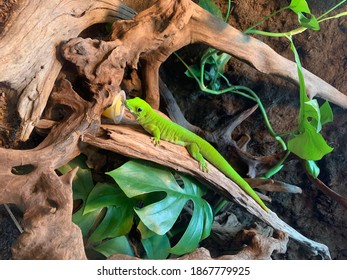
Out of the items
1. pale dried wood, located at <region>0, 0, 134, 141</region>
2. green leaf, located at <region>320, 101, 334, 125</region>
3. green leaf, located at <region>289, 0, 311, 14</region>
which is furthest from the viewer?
green leaf, located at <region>320, 101, 334, 125</region>

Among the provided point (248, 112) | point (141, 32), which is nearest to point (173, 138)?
point (141, 32)

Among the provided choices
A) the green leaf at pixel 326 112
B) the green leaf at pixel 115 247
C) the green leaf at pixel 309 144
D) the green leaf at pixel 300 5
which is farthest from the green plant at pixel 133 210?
the green leaf at pixel 300 5

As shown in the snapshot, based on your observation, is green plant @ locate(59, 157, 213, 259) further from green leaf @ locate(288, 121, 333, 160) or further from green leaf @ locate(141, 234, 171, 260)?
green leaf @ locate(288, 121, 333, 160)

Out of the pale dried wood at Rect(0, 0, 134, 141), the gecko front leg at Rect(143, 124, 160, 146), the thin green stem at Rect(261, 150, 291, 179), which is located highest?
the pale dried wood at Rect(0, 0, 134, 141)

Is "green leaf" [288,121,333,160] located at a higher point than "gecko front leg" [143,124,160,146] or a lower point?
lower

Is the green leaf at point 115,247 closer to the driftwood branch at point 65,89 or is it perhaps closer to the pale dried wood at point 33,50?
the driftwood branch at point 65,89

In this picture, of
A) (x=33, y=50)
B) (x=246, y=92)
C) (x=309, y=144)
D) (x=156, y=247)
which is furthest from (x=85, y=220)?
(x=246, y=92)

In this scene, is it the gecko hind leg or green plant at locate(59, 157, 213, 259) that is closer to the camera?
green plant at locate(59, 157, 213, 259)

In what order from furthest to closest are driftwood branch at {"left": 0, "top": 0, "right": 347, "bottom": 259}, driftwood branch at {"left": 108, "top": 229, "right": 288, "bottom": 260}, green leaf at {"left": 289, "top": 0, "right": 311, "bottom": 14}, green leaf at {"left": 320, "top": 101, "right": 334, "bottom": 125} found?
green leaf at {"left": 320, "top": 101, "right": 334, "bottom": 125} → green leaf at {"left": 289, "top": 0, "right": 311, "bottom": 14} → driftwood branch at {"left": 108, "top": 229, "right": 288, "bottom": 260} → driftwood branch at {"left": 0, "top": 0, "right": 347, "bottom": 259}

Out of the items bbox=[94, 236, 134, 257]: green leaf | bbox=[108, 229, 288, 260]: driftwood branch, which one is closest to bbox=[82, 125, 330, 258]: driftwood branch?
bbox=[108, 229, 288, 260]: driftwood branch
